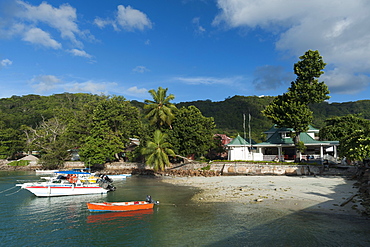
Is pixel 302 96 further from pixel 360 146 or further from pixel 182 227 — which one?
pixel 182 227

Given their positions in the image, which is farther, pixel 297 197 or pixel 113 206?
pixel 297 197

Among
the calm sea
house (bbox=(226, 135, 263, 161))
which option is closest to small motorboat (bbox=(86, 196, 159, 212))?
the calm sea

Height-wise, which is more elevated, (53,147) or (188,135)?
(188,135)

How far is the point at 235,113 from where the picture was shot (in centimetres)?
12094

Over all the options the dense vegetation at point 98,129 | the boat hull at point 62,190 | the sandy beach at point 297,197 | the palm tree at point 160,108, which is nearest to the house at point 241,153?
the dense vegetation at point 98,129

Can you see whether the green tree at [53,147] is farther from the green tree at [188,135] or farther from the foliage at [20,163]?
the green tree at [188,135]

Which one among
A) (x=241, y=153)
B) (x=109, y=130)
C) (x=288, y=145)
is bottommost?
(x=241, y=153)

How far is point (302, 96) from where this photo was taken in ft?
127

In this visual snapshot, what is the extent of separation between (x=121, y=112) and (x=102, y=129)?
6771 millimetres

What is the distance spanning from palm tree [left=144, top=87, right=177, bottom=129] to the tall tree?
59.5ft

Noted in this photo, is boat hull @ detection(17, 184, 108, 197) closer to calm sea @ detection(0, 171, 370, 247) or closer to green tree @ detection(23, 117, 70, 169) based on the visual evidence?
calm sea @ detection(0, 171, 370, 247)

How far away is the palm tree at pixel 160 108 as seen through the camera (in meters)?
46.0

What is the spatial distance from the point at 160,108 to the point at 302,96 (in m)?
24.4

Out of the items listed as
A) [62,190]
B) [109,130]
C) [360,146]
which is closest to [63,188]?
[62,190]
